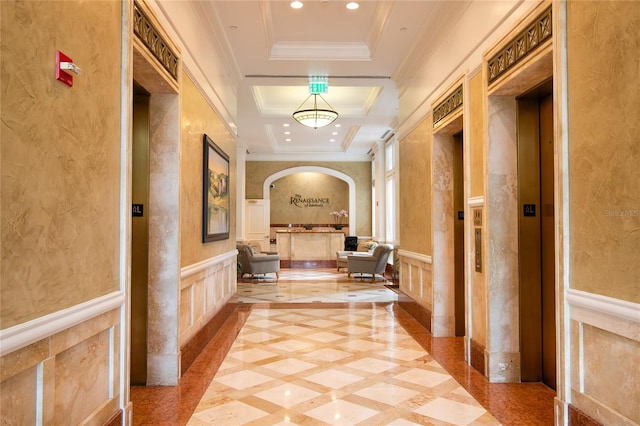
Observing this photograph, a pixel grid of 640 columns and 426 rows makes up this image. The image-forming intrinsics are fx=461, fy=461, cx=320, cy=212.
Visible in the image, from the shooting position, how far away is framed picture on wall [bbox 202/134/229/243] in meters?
5.20

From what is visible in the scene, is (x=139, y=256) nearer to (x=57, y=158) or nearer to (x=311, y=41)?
(x=57, y=158)

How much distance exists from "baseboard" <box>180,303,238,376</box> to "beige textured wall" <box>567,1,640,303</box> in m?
3.35

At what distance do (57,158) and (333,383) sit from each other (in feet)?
9.76

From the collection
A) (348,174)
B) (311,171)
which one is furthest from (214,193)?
(348,174)

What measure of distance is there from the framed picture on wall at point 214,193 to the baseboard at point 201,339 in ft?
3.37

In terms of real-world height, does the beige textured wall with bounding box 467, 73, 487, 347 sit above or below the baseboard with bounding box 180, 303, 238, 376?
above

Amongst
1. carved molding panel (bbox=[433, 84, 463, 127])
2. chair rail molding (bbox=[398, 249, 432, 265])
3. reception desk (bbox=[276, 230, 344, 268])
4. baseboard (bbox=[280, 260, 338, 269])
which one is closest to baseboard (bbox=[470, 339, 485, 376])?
chair rail molding (bbox=[398, 249, 432, 265])

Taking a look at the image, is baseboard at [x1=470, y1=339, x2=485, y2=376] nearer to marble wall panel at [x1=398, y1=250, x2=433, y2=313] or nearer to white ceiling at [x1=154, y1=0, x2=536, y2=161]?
marble wall panel at [x1=398, y1=250, x2=433, y2=313]

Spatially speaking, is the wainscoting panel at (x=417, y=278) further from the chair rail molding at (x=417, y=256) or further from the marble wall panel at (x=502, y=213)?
the marble wall panel at (x=502, y=213)

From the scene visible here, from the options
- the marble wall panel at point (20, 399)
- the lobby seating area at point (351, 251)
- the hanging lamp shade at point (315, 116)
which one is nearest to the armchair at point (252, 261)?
the lobby seating area at point (351, 251)

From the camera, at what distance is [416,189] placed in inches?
266

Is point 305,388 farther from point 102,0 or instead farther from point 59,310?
point 102,0

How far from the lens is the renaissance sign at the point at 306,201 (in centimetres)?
1945

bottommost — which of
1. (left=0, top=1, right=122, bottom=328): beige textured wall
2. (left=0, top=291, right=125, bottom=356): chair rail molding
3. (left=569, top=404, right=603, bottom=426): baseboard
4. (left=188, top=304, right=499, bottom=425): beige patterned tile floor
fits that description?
(left=188, top=304, right=499, bottom=425): beige patterned tile floor
